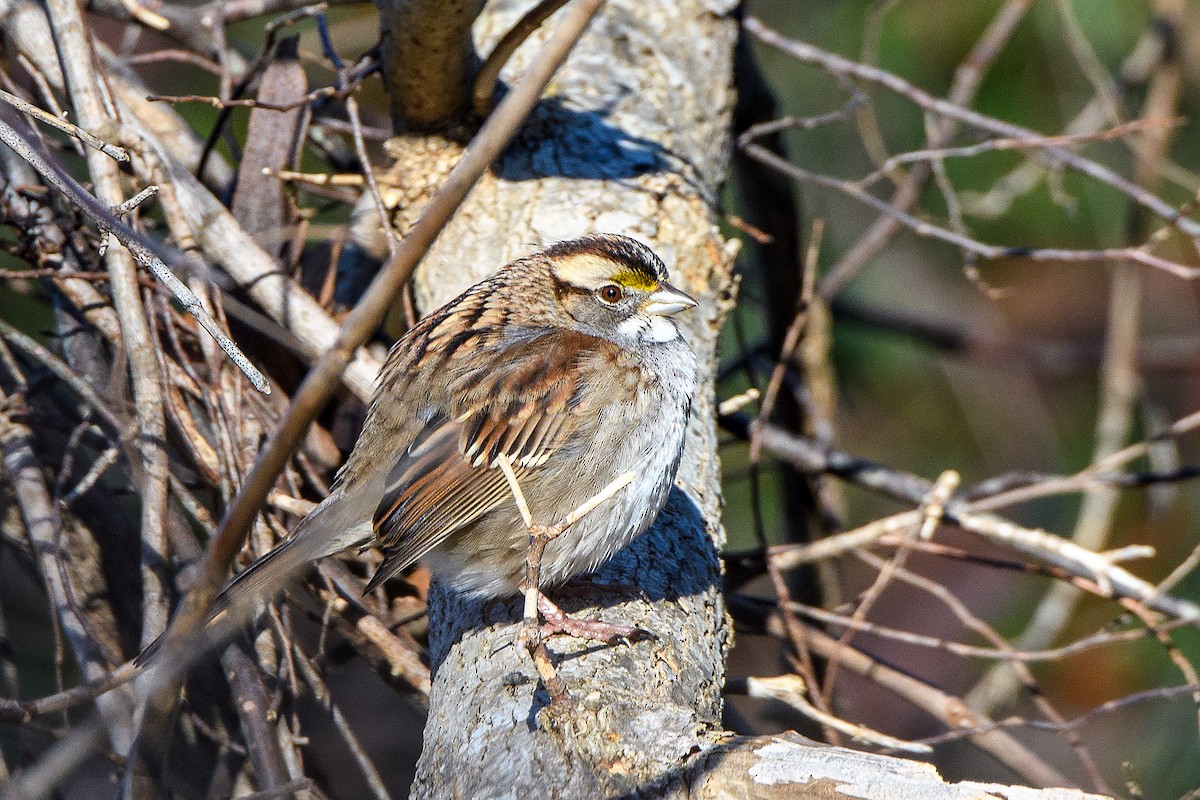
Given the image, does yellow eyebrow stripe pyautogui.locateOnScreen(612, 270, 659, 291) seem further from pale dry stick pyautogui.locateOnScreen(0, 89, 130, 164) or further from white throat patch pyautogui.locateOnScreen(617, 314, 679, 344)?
pale dry stick pyautogui.locateOnScreen(0, 89, 130, 164)

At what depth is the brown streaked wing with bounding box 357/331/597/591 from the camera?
235 cm

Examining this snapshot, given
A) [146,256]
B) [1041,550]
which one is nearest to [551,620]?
[146,256]

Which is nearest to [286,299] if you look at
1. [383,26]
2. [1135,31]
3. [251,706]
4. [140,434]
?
[140,434]

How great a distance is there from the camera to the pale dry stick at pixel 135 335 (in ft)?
7.64

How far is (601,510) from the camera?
2.26 meters

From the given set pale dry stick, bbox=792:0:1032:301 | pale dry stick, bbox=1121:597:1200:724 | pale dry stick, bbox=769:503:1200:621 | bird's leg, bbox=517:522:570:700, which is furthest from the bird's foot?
pale dry stick, bbox=792:0:1032:301

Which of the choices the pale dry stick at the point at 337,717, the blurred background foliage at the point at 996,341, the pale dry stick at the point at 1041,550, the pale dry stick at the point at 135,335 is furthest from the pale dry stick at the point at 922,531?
the blurred background foliage at the point at 996,341

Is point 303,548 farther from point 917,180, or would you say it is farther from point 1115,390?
point 1115,390

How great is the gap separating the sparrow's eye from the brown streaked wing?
30 cm

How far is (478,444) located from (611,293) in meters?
0.57

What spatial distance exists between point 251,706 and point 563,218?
1349mm

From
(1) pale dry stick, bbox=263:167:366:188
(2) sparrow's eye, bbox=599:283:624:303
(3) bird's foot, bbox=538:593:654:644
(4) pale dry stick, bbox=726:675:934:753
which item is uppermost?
(1) pale dry stick, bbox=263:167:366:188

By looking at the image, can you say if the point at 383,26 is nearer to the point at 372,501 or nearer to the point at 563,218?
the point at 563,218

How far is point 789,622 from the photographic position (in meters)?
2.95
